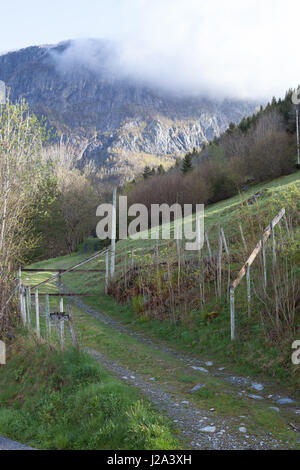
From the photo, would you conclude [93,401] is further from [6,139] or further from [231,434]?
[6,139]

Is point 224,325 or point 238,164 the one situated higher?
point 238,164

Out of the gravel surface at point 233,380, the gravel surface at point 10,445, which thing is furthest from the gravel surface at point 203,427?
the gravel surface at point 10,445

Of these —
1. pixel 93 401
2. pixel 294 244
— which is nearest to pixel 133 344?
pixel 93 401

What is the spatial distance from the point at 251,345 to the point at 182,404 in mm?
2684

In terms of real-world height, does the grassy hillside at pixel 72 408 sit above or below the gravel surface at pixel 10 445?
above

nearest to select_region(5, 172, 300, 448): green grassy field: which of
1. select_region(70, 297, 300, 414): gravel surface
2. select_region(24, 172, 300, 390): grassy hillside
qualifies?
select_region(24, 172, 300, 390): grassy hillside

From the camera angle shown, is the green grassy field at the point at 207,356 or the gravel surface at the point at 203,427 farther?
the green grassy field at the point at 207,356

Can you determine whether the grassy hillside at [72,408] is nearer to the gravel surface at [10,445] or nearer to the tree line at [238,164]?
the gravel surface at [10,445]

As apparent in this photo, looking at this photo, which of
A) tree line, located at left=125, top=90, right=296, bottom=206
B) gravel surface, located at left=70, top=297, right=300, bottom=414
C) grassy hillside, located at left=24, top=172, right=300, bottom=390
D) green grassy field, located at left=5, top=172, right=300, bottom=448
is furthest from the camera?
tree line, located at left=125, top=90, right=296, bottom=206

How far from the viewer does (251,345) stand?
8594 mm

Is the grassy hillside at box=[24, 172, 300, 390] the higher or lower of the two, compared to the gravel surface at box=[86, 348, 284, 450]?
higher

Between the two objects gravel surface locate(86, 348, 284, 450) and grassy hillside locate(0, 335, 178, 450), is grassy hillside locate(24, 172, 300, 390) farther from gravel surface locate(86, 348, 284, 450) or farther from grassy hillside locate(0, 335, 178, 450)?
grassy hillside locate(0, 335, 178, 450)

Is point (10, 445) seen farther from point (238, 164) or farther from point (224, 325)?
point (238, 164)

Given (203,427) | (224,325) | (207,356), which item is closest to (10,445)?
(203,427)
